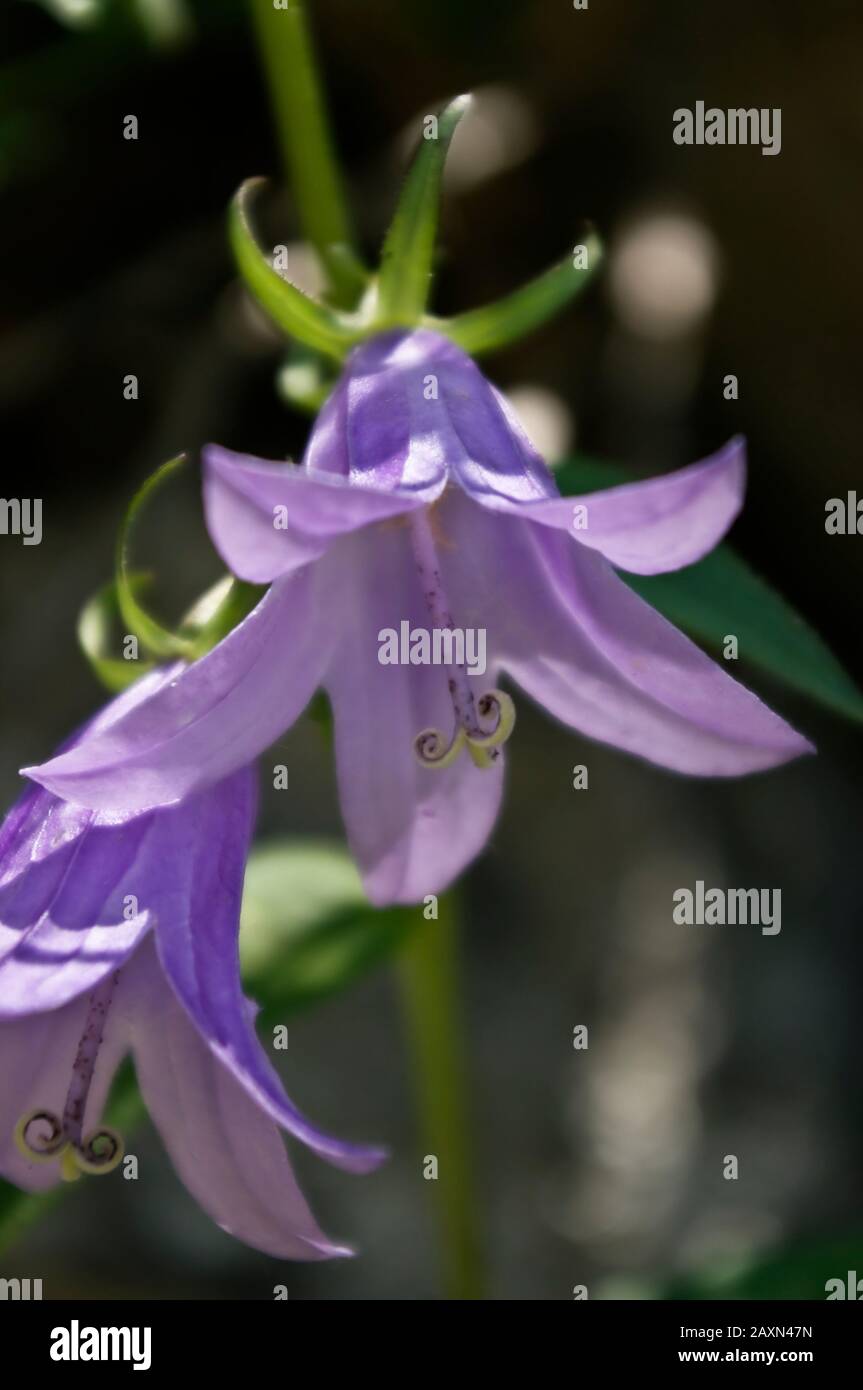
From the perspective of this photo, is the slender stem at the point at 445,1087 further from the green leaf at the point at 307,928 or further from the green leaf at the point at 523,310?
the green leaf at the point at 523,310

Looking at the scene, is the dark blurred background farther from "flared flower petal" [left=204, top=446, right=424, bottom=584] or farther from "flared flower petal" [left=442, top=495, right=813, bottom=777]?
"flared flower petal" [left=204, top=446, right=424, bottom=584]

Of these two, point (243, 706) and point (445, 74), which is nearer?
point (243, 706)

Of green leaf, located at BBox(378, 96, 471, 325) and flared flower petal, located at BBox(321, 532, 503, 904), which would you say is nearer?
green leaf, located at BBox(378, 96, 471, 325)

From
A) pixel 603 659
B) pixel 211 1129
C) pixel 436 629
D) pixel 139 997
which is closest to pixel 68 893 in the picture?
pixel 139 997

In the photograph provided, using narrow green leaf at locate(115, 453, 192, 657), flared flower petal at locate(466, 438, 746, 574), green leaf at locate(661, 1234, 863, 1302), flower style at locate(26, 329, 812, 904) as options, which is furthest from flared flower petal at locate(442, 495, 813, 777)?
green leaf at locate(661, 1234, 863, 1302)

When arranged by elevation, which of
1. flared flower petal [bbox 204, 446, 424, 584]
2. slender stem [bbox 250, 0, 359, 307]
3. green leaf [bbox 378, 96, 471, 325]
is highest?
slender stem [bbox 250, 0, 359, 307]

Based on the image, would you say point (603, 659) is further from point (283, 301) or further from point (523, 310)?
point (283, 301)

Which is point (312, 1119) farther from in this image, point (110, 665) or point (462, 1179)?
point (110, 665)
